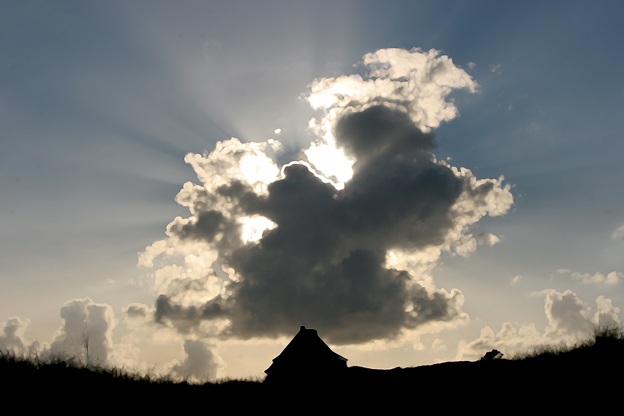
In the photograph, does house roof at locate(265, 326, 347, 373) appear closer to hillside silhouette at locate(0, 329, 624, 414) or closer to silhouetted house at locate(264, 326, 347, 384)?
silhouetted house at locate(264, 326, 347, 384)

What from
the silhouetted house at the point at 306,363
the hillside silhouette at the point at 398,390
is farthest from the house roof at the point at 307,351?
the hillside silhouette at the point at 398,390

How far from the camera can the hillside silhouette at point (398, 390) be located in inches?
397

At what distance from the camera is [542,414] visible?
1125cm

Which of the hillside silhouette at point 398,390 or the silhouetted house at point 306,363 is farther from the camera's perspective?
the silhouetted house at point 306,363

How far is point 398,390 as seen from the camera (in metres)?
18.7

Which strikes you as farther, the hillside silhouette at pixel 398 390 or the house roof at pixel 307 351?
the house roof at pixel 307 351

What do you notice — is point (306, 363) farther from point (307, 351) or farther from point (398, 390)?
point (398, 390)

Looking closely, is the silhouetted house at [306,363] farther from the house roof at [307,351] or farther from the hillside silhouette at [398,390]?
the hillside silhouette at [398,390]

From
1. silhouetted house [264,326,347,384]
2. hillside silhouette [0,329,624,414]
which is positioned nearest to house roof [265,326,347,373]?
silhouetted house [264,326,347,384]

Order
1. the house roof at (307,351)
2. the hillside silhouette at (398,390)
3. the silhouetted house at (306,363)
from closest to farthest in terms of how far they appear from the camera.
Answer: the hillside silhouette at (398,390), the silhouetted house at (306,363), the house roof at (307,351)

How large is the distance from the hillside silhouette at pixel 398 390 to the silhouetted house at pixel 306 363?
4495mm

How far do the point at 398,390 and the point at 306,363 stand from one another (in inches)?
358

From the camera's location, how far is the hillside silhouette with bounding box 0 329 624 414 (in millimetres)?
10094

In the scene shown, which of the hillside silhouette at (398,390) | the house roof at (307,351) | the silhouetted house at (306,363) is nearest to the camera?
the hillside silhouette at (398,390)
